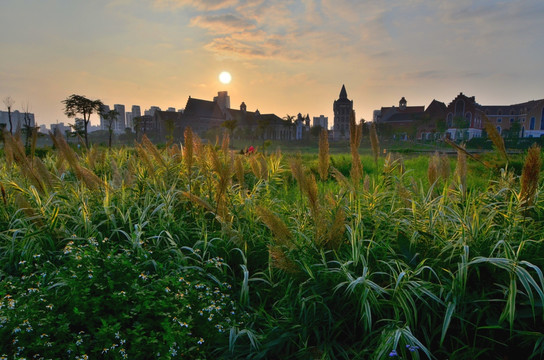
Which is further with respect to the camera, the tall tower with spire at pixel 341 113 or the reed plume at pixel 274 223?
the tall tower with spire at pixel 341 113

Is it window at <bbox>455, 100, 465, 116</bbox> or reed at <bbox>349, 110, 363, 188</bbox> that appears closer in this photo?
reed at <bbox>349, 110, 363, 188</bbox>

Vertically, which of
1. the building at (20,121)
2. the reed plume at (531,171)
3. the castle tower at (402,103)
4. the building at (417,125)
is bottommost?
the reed plume at (531,171)

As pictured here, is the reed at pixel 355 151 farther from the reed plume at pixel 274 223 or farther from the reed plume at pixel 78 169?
the reed plume at pixel 78 169

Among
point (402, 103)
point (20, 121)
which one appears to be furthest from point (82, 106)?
point (402, 103)

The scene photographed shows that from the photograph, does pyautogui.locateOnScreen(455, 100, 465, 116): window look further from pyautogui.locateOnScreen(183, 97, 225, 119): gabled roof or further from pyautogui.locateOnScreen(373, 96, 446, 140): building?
pyautogui.locateOnScreen(183, 97, 225, 119): gabled roof

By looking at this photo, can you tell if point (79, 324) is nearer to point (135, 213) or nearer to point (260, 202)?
point (135, 213)

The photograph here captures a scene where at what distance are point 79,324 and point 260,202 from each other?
6.82 ft

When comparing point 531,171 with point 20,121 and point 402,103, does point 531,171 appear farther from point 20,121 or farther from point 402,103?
point 402,103

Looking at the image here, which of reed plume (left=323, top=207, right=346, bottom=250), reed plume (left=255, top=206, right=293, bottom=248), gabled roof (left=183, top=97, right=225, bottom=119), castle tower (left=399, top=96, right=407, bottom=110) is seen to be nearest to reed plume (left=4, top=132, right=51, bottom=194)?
reed plume (left=255, top=206, right=293, bottom=248)

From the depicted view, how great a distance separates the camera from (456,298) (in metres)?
1.83

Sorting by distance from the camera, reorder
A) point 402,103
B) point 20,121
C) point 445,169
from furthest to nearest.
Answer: point 402,103 < point 20,121 < point 445,169

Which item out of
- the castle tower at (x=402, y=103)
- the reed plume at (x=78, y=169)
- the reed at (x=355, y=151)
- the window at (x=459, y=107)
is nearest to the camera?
the reed at (x=355, y=151)

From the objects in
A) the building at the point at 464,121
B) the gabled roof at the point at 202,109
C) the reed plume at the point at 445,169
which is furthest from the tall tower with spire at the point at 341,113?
the reed plume at the point at 445,169

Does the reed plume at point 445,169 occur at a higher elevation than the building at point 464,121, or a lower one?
lower
